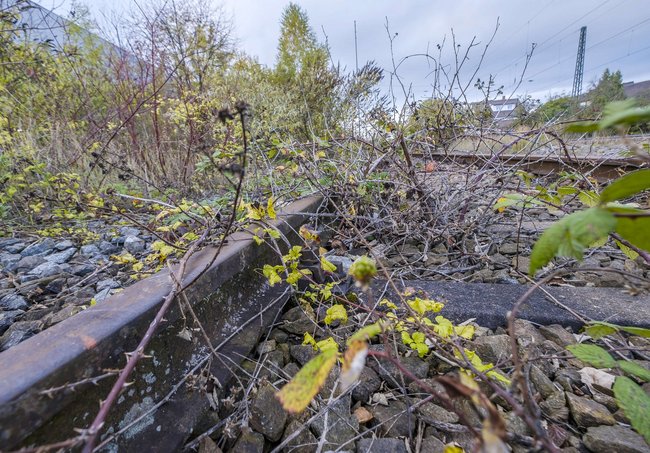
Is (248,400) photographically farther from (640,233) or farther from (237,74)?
(237,74)

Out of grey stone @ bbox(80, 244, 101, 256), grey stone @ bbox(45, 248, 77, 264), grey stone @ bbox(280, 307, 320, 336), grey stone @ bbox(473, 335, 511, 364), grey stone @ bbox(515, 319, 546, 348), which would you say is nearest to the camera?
grey stone @ bbox(473, 335, 511, 364)

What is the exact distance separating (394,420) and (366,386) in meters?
0.15

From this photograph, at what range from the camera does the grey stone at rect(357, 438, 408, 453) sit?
957 millimetres

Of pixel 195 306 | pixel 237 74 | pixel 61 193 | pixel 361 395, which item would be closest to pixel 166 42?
pixel 237 74

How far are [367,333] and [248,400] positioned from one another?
0.71m

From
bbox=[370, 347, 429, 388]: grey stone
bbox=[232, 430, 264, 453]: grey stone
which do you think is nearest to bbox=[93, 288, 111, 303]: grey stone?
bbox=[232, 430, 264, 453]: grey stone

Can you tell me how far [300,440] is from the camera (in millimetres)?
985

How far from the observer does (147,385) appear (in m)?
0.89

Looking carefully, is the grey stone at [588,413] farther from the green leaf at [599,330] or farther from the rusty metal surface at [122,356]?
the rusty metal surface at [122,356]

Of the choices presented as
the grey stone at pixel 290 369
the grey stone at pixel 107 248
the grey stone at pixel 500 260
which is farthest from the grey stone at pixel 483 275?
the grey stone at pixel 107 248

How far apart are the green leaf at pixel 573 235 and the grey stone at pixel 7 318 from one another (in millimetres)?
2280

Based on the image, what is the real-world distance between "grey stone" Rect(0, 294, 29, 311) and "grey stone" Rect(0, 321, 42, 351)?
9.2 inches

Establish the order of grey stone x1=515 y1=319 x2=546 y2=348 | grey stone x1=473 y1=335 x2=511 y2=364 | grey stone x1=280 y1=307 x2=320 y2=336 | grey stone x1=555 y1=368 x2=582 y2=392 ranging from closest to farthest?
1. grey stone x1=555 y1=368 x2=582 y2=392
2. grey stone x1=473 y1=335 x2=511 y2=364
3. grey stone x1=515 y1=319 x2=546 y2=348
4. grey stone x1=280 y1=307 x2=320 y2=336

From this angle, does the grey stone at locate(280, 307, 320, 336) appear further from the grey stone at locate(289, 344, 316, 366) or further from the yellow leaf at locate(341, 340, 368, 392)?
the yellow leaf at locate(341, 340, 368, 392)
